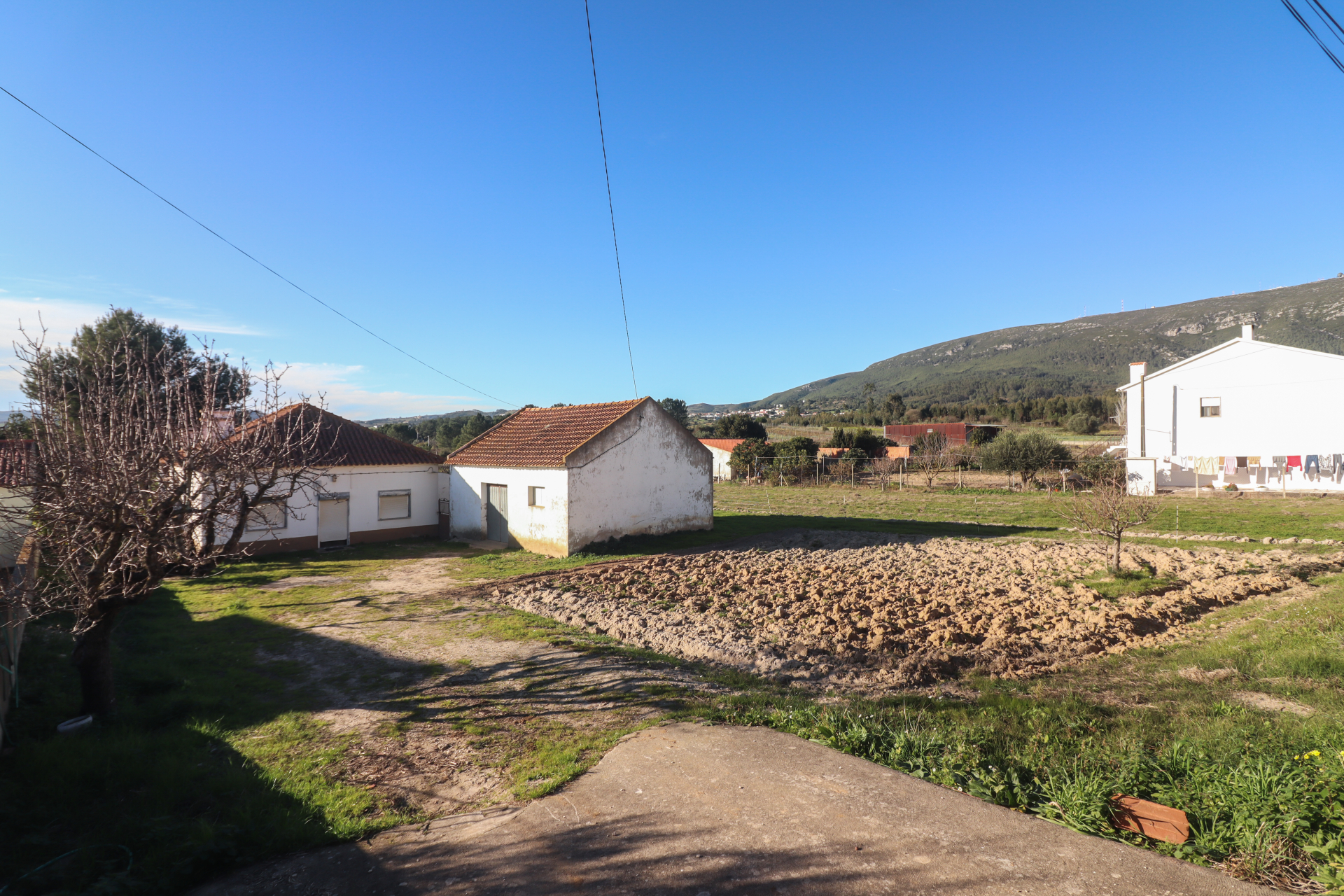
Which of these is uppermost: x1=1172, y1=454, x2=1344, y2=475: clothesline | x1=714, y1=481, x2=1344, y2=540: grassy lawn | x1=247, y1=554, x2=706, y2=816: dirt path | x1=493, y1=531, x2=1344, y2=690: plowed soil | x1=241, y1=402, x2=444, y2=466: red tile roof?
x1=241, y1=402, x2=444, y2=466: red tile roof

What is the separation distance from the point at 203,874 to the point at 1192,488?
41274 millimetres

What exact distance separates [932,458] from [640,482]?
31714mm

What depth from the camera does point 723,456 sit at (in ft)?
175

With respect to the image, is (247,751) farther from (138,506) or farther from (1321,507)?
(1321,507)

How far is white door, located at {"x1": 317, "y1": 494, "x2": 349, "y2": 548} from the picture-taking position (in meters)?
20.1

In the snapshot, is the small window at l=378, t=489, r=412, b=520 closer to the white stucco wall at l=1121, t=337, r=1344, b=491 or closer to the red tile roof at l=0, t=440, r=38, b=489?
the red tile roof at l=0, t=440, r=38, b=489

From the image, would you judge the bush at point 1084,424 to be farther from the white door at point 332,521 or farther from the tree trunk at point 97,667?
the tree trunk at point 97,667

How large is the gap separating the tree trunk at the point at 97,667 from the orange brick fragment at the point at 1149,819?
969 cm

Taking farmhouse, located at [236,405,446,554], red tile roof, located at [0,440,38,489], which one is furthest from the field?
farmhouse, located at [236,405,446,554]

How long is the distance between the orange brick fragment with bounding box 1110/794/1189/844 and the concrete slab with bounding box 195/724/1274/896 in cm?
24

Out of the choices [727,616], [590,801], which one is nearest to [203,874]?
[590,801]

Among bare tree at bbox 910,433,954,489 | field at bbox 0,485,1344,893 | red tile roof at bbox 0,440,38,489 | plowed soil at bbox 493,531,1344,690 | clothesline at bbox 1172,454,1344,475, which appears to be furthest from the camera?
bare tree at bbox 910,433,954,489

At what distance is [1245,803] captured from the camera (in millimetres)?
4059

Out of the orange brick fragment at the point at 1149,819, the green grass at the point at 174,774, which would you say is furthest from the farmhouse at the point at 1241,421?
the green grass at the point at 174,774
